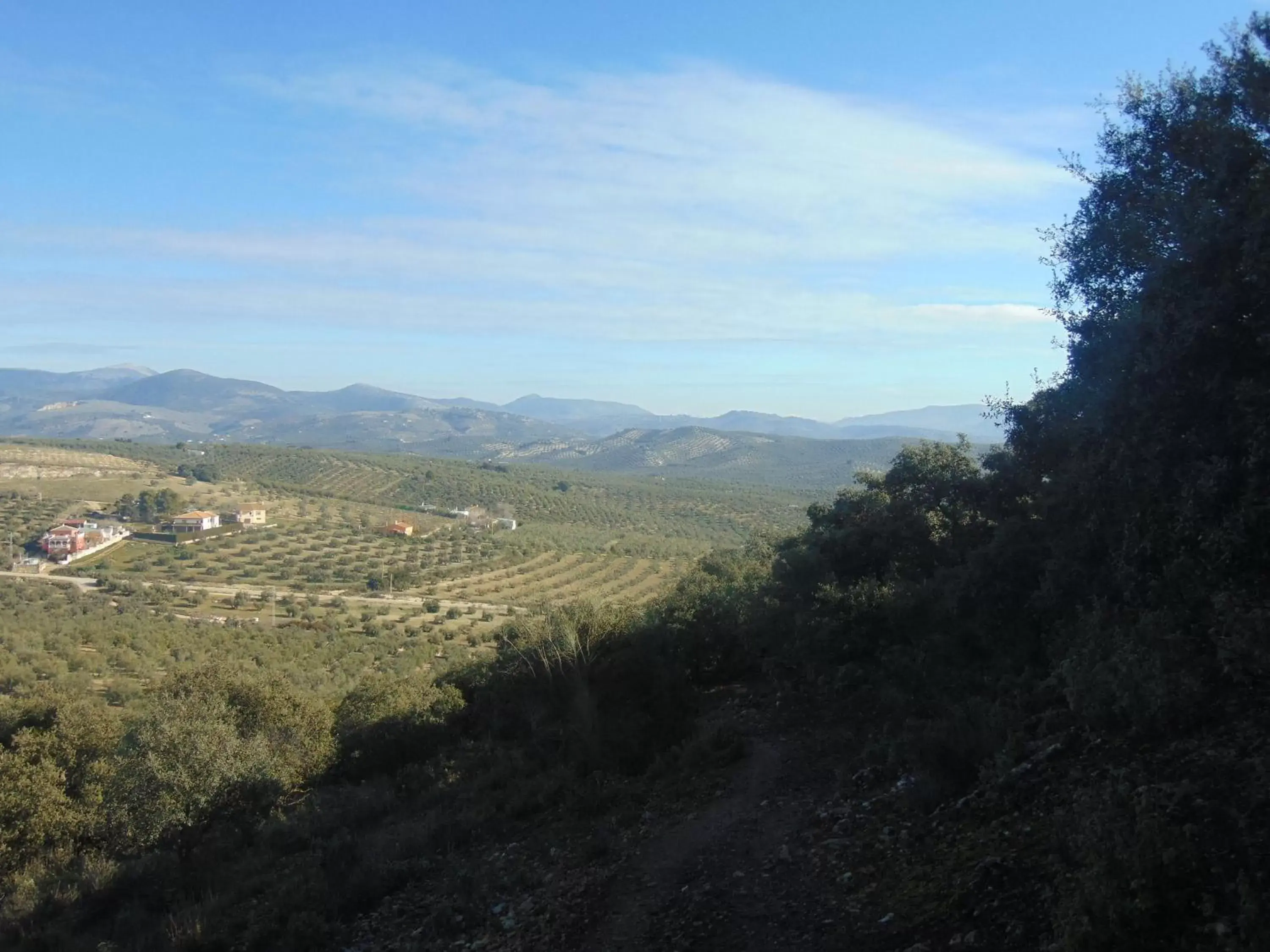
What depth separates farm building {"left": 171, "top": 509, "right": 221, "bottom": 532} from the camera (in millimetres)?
54281

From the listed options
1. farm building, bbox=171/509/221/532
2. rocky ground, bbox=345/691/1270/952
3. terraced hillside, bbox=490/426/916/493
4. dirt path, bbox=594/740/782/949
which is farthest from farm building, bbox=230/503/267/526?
dirt path, bbox=594/740/782/949

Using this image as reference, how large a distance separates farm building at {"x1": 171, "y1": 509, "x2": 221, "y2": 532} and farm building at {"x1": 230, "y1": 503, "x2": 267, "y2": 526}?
1.19 meters

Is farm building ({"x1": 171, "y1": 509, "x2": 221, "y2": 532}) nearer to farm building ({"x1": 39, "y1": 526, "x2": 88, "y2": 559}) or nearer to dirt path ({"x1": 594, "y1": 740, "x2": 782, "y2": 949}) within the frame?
farm building ({"x1": 39, "y1": 526, "x2": 88, "y2": 559})

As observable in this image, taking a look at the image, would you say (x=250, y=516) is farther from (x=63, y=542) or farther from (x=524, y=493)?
(x=524, y=493)

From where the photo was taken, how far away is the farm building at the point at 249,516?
192 feet

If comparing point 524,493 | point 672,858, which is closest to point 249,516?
point 524,493

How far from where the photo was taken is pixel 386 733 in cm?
1380

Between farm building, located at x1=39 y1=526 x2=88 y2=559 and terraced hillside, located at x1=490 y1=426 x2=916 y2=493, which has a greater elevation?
terraced hillside, located at x1=490 y1=426 x2=916 y2=493

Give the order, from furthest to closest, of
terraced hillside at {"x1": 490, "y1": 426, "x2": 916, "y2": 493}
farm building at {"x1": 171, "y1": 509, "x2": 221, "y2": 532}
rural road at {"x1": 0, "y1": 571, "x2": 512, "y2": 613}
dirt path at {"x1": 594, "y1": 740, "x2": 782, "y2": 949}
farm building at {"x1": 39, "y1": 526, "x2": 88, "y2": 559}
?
terraced hillside at {"x1": 490, "y1": 426, "x2": 916, "y2": 493} → farm building at {"x1": 171, "y1": 509, "x2": 221, "y2": 532} → farm building at {"x1": 39, "y1": 526, "x2": 88, "y2": 559} → rural road at {"x1": 0, "y1": 571, "x2": 512, "y2": 613} → dirt path at {"x1": 594, "y1": 740, "x2": 782, "y2": 949}

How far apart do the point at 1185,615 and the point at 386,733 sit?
39.1 feet

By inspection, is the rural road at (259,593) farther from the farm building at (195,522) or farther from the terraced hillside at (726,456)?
the terraced hillside at (726,456)

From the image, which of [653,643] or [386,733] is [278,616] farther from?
[653,643]

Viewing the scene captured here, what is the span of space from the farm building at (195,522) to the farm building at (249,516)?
1.19m

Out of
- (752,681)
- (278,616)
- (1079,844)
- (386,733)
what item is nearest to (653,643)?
(752,681)
